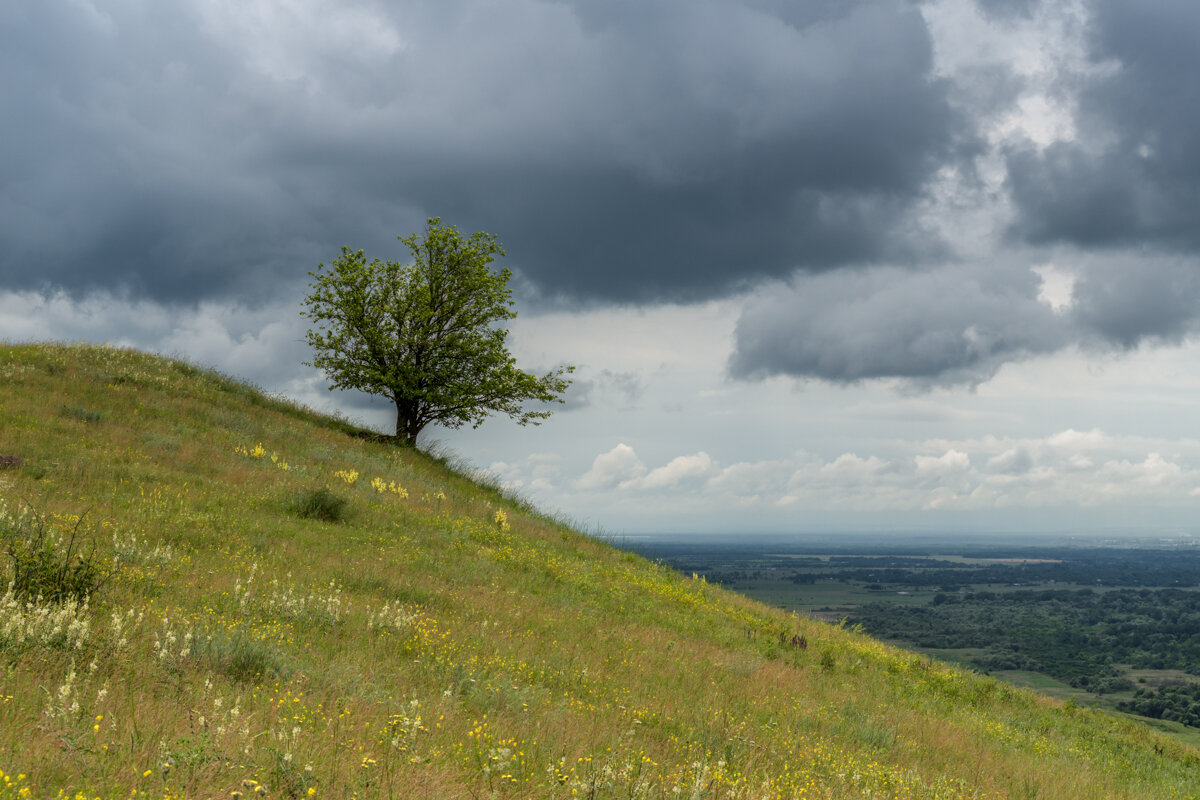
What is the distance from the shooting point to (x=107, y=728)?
14.4ft

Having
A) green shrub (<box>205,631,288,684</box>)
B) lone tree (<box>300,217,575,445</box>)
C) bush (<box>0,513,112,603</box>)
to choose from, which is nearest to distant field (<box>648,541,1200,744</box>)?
lone tree (<box>300,217,575,445</box>)

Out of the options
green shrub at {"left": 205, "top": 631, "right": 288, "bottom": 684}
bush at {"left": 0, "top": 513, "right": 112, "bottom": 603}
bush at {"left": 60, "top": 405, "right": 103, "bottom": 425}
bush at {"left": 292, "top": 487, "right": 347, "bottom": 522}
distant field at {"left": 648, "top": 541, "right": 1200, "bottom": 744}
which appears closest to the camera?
green shrub at {"left": 205, "top": 631, "right": 288, "bottom": 684}

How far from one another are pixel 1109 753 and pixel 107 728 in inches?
698

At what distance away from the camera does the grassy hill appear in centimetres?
456

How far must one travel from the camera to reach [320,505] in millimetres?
15938

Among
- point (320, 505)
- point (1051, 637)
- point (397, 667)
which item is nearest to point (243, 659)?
point (397, 667)

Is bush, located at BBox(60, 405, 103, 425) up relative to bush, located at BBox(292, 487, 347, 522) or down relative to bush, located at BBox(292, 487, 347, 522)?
up

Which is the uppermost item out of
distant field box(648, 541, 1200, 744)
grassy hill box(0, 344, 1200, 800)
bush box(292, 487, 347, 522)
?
bush box(292, 487, 347, 522)

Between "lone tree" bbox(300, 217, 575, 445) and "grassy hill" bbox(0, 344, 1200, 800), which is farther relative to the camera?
"lone tree" bbox(300, 217, 575, 445)

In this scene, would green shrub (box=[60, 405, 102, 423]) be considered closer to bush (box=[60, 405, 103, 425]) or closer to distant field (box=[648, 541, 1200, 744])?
bush (box=[60, 405, 103, 425])

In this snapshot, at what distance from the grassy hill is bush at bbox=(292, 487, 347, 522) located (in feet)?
0.21

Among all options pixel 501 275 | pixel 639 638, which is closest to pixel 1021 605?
pixel 501 275

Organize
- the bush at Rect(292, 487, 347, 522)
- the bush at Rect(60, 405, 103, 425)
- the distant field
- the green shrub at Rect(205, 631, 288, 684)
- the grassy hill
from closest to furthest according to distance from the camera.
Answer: the grassy hill, the green shrub at Rect(205, 631, 288, 684), the bush at Rect(292, 487, 347, 522), the bush at Rect(60, 405, 103, 425), the distant field

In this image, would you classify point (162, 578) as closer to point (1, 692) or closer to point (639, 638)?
point (1, 692)
